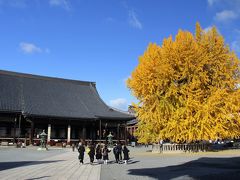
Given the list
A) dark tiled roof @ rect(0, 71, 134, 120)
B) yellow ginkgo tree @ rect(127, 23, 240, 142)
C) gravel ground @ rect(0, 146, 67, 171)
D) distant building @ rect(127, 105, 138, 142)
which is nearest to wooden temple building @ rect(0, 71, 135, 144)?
dark tiled roof @ rect(0, 71, 134, 120)

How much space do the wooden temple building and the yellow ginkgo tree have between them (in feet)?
58.9

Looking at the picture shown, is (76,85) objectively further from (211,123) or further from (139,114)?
(211,123)

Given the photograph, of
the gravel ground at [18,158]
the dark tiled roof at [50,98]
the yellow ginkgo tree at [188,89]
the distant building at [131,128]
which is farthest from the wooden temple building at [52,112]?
the yellow ginkgo tree at [188,89]

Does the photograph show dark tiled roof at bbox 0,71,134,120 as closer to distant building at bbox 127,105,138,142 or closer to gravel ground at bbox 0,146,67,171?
distant building at bbox 127,105,138,142

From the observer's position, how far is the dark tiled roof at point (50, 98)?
46719 millimetres

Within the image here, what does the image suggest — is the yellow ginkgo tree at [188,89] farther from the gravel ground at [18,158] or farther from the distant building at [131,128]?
the distant building at [131,128]

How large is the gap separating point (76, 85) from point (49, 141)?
16.7 m

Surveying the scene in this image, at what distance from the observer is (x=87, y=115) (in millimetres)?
49906

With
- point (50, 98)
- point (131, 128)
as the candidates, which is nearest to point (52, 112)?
point (50, 98)

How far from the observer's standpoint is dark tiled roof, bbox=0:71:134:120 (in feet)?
153

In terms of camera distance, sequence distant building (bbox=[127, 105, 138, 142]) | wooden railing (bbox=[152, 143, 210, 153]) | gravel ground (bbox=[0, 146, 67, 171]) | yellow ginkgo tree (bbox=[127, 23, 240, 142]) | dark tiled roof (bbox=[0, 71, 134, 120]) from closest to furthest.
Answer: gravel ground (bbox=[0, 146, 67, 171]) < yellow ginkgo tree (bbox=[127, 23, 240, 142]) < wooden railing (bbox=[152, 143, 210, 153]) < dark tiled roof (bbox=[0, 71, 134, 120]) < distant building (bbox=[127, 105, 138, 142])

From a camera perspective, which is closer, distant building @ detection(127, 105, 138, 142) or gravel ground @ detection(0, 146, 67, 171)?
gravel ground @ detection(0, 146, 67, 171)

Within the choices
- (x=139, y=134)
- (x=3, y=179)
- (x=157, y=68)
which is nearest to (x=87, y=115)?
(x=139, y=134)

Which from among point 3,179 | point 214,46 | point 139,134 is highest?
point 214,46
